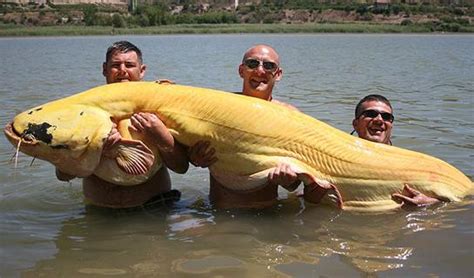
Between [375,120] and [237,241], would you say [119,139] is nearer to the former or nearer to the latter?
[237,241]

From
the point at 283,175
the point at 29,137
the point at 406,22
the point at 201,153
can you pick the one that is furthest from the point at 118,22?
the point at 283,175

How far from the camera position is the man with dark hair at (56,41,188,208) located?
13.7 feet

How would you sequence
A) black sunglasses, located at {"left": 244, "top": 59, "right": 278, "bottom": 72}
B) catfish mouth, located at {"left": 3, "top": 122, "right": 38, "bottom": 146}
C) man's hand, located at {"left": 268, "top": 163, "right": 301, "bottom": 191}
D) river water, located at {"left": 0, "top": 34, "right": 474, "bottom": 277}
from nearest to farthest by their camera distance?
1. river water, located at {"left": 0, "top": 34, "right": 474, "bottom": 277}
2. catfish mouth, located at {"left": 3, "top": 122, "right": 38, "bottom": 146}
3. man's hand, located at {"left": 268, "top": 163, "right": 301, "bottom": 191}
4. black sunglasses, located at {"left": 244, "top": 59, "right": 278, "bottom": 72}

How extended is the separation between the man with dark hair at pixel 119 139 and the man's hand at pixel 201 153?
A: 85 mm

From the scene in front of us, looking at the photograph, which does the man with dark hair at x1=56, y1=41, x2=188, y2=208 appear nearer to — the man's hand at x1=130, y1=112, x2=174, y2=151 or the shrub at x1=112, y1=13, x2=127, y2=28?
the man's hand at x1=130, y1=112, x2=174, y2=151

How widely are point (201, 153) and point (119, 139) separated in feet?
1.88

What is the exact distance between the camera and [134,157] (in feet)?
14.0

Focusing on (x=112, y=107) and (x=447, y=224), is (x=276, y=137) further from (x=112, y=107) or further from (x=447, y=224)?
(x=447, y=224)

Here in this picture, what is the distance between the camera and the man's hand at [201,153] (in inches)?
171

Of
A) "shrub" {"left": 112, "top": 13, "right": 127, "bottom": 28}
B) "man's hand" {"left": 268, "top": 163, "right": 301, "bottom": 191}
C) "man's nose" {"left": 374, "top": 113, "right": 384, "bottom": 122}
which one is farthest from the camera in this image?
"shrub" {"left": 112, "top": 13, "right": 127, "bottom": 28}

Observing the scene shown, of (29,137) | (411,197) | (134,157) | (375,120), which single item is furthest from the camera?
(375,120)

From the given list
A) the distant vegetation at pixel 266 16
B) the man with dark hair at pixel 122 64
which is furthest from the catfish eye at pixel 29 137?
the distant vegetation at pixel 266 16

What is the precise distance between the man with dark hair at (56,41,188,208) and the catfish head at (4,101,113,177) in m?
0.11

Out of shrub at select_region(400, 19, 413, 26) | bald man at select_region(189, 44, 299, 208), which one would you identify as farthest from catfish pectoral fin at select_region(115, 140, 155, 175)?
shrub at select_region(400, 19, 413, 26)
